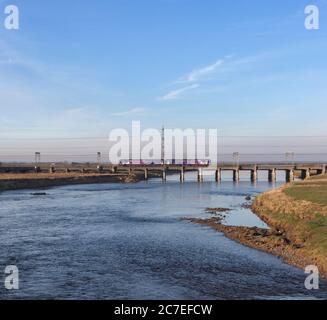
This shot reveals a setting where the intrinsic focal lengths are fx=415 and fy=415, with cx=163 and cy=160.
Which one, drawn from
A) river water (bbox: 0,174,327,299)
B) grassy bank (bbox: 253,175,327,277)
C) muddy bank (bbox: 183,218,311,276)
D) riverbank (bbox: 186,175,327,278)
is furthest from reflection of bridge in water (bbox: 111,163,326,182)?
river water (bbox: 0,174,327,299)

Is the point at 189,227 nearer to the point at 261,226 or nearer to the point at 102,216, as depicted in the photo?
the point at 261,226

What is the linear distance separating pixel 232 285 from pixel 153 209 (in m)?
43.9

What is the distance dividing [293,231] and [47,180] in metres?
113

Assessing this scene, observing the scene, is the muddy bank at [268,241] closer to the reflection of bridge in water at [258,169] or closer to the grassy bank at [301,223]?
the grassy bank at [301,223]

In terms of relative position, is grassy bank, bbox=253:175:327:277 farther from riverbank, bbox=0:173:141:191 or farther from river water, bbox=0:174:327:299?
riverbank, bbox=0:173:141:191

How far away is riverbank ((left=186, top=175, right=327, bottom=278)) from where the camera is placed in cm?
3192

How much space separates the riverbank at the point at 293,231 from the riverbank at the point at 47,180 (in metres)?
82.9

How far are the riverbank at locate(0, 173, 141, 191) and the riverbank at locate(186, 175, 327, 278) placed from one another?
82946 millimetres

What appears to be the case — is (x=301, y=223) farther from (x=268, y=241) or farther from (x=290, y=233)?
(x=268, y=241)

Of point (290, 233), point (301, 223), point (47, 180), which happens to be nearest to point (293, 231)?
point (290, 233)

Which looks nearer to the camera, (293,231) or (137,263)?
(137,263)

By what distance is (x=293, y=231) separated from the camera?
40.3 meters

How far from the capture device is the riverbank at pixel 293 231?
3192cm

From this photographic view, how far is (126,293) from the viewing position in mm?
24453
